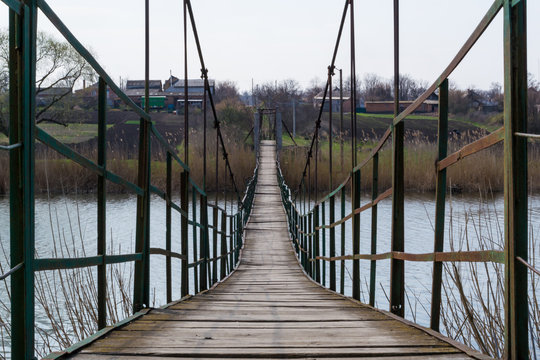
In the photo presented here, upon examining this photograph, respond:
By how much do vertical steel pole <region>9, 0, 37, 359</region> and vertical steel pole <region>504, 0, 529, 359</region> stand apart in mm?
828

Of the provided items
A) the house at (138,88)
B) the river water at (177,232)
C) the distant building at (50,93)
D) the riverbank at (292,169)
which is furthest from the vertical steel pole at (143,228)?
the house at (138,88)

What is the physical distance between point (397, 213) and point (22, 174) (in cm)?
129

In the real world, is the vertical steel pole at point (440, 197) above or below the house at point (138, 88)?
below

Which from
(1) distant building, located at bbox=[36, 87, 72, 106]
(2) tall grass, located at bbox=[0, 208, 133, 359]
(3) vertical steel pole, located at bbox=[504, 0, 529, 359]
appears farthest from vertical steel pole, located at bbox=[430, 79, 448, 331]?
(1) distant building, located at bbox=[36, 87, 72, 106]

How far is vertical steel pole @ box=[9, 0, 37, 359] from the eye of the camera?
1025 mm

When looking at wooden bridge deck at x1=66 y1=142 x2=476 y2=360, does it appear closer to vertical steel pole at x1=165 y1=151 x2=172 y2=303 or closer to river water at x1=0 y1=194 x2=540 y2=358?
vertical steel pole at x1=165 y1=151 x2=172 y2=303

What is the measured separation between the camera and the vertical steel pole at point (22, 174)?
1025 millimetres

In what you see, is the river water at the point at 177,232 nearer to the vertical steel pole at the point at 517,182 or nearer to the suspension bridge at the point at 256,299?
the suspension bridge at the point at 256,299

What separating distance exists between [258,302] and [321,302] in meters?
0.26

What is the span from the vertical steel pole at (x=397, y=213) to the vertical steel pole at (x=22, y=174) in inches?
48.6

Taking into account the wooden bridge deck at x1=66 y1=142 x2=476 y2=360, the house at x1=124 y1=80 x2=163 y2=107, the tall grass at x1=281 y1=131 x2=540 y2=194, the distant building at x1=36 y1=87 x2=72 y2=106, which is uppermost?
the house at x1=124 y1=80 x2=163 y2=107

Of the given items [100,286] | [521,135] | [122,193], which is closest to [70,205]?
[122,193]

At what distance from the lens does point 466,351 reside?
4.12ft

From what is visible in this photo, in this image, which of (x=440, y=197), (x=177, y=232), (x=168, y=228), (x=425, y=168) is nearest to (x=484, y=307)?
(x=440, y=197)
